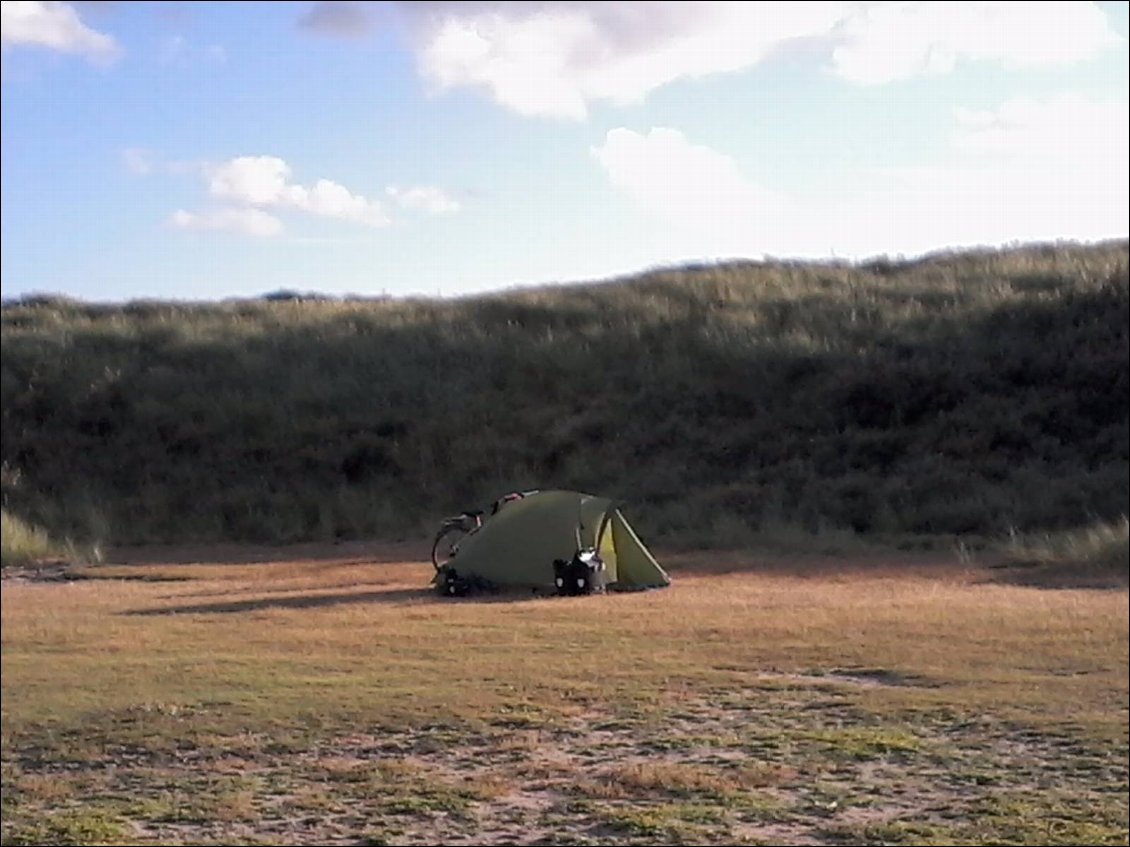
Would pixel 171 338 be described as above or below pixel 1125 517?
above

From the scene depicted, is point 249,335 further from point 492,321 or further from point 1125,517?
point 1125,517

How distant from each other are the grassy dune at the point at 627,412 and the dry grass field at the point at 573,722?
7168 millimetres

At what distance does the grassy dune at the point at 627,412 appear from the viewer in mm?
20422

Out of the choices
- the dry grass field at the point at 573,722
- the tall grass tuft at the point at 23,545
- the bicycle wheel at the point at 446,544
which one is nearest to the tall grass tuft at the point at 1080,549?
the dry grass field at the point at 573,722

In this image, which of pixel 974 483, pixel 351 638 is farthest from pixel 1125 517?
pixel 351 638

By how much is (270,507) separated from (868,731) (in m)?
15.4

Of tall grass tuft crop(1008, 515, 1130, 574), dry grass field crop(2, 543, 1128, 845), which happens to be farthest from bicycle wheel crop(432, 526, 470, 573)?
tall grass tuft crop(1008, 515, 1130, 574)

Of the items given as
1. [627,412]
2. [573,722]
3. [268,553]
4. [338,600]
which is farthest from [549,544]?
[627,412]

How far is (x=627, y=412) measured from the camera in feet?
80.1

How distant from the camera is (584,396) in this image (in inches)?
998

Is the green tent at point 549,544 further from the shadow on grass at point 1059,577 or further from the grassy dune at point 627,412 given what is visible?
the grassy dune at point 627,412

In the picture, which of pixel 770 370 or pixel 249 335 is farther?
pixel 249 335

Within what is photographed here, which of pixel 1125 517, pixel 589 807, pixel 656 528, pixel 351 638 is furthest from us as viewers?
pixel 656 528

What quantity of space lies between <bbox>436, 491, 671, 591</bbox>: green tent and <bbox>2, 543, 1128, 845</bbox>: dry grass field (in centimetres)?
156
